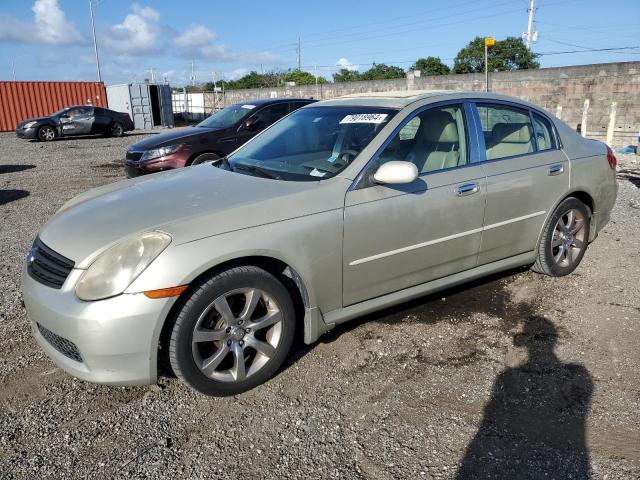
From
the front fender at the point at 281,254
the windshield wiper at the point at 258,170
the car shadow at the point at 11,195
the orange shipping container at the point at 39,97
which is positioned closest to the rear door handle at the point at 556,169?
the front fender at the point at 281,254

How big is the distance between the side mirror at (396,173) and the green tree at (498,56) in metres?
59.5

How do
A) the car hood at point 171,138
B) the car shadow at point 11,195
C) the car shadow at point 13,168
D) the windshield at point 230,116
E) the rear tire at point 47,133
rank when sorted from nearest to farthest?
1. the car hood at point 171,138
2. the car shadow at point 11,195
3. the windshield at point 230,116
4. the car shadow at point 13,168
5. the rear tire at point 47,133

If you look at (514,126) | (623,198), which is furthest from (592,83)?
(514,126)

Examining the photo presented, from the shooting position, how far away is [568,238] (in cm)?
457

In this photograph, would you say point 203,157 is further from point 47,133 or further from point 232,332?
point 47,133

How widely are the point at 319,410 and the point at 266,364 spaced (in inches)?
16.5

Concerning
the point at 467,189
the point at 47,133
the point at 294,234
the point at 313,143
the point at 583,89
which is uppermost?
the point at 583,89

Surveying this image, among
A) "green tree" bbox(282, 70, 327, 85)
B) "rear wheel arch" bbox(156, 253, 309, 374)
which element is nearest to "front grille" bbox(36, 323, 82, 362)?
"rear wheel arch" bbox(156, 253, 309, 374)

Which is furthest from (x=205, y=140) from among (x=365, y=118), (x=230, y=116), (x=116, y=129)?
(x=116, y=129)

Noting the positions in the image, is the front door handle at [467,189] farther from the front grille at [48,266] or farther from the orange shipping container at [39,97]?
the orange shipping container at [39,97]

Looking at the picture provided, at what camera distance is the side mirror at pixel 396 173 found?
3049mm

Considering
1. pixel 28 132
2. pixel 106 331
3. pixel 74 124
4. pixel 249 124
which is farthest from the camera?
pixel 74 124

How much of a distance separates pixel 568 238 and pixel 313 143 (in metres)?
2.55

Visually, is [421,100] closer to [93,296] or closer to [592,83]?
[93,296]
